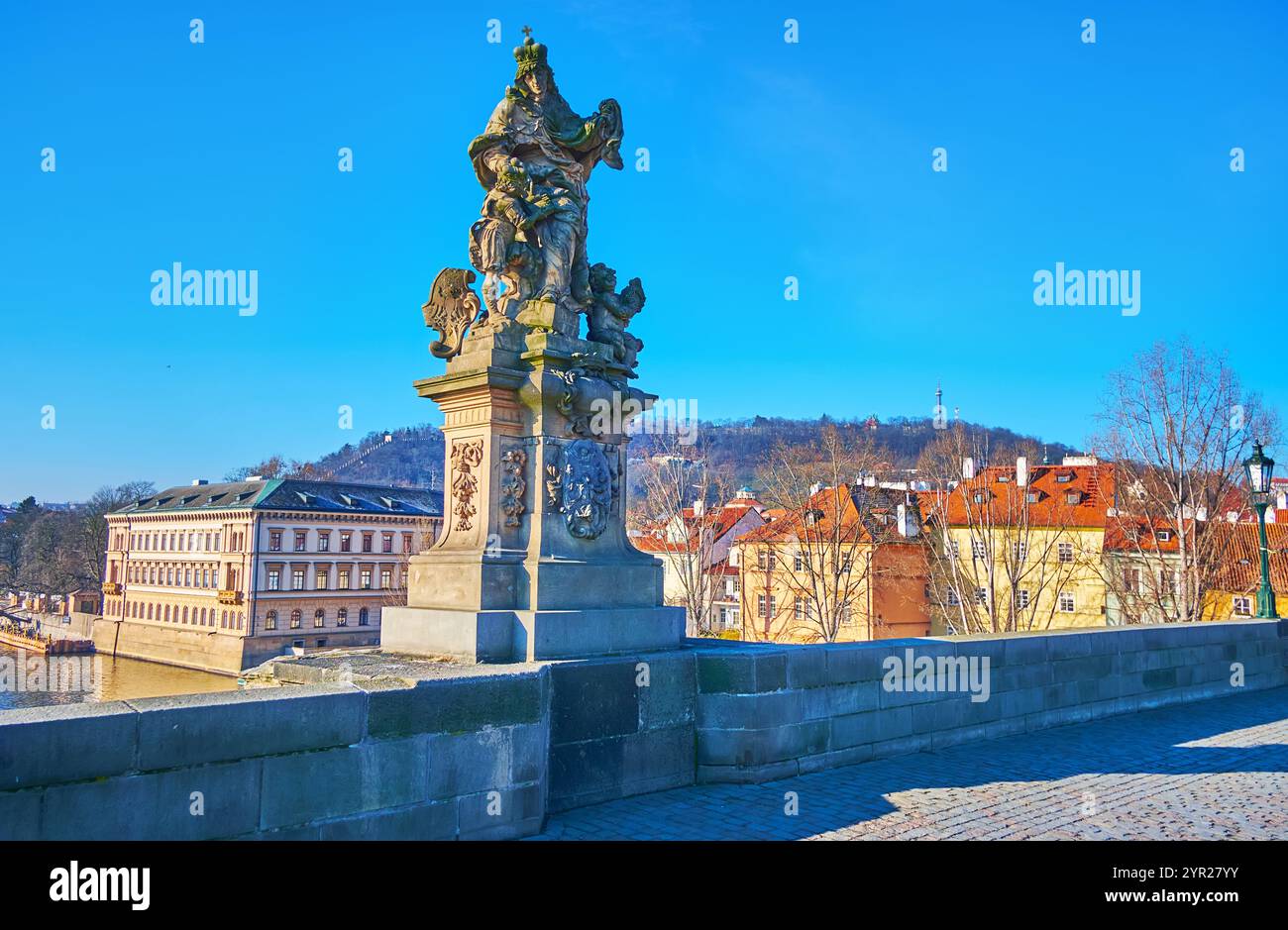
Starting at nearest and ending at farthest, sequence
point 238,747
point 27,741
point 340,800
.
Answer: point 27,741 → point 238,747 → point 340,800

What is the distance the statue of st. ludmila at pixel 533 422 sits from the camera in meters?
6.85

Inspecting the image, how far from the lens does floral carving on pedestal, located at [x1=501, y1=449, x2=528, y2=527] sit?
705 cm

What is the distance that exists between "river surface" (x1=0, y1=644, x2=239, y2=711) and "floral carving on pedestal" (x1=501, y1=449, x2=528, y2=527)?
5500cm

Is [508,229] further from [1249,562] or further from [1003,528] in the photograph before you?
[1003,528]

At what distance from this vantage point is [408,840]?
16.7ft

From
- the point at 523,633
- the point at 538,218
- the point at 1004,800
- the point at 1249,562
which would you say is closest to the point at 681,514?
the point at 1249,562

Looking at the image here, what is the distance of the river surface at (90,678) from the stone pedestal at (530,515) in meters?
54.7

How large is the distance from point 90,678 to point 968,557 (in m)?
59.3

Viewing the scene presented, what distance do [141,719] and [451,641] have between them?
2.68 metres

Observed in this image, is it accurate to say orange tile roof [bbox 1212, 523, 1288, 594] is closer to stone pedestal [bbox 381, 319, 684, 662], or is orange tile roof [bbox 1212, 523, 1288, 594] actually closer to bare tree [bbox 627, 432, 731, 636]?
bare tree [bbox 627, 432, 731, 636]

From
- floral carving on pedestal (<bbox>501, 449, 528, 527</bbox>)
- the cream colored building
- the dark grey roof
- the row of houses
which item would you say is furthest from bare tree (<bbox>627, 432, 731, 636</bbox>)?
the dark grey roof

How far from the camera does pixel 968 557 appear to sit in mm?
49531
